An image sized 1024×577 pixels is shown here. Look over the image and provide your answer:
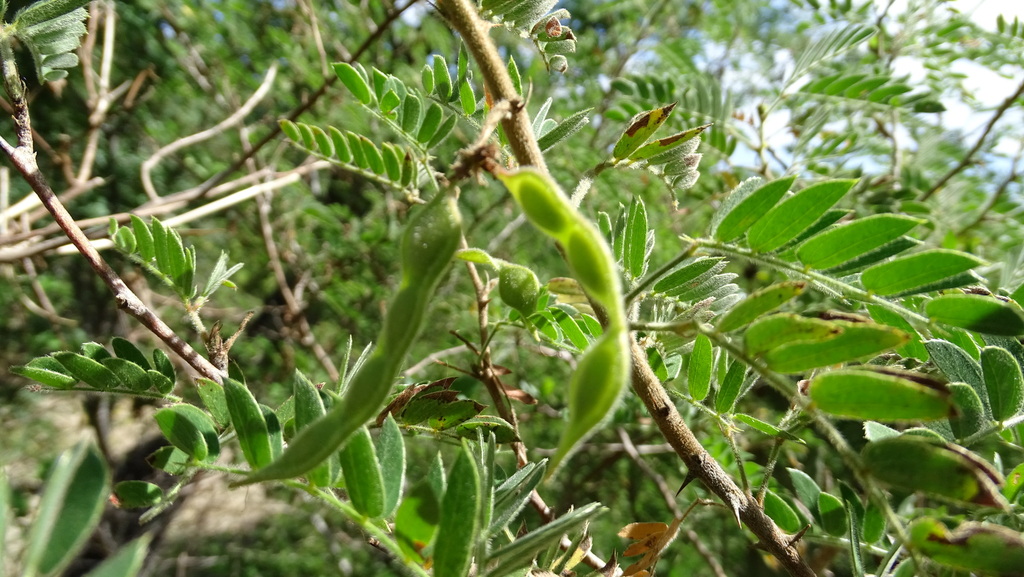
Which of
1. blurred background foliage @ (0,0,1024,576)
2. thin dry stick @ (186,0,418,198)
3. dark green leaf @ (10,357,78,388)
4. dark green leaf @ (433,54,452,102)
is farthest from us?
blurred background foliage @ (0,0,1024,576)

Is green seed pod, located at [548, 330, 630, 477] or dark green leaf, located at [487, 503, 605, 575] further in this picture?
dark green leaf, located at [487, 503, 605, 575]

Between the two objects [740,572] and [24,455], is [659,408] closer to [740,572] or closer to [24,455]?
[740,572]

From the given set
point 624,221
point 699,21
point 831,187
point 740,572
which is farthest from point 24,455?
point 699,21

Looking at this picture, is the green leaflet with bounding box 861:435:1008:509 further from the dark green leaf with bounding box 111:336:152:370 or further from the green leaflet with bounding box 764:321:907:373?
the dark green leaf with bounding box 111:336:152:370

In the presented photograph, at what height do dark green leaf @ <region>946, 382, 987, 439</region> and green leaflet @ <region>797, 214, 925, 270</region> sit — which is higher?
green leaflet @ <region>797, 214, 925, 270</region>

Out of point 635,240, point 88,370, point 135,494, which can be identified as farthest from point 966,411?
point 88,370

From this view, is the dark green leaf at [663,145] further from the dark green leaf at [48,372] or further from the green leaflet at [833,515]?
the dark green leaf at [48,372]

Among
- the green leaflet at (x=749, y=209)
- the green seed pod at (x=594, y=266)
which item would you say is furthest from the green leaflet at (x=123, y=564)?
the green leaflet at (x=749, y=209)

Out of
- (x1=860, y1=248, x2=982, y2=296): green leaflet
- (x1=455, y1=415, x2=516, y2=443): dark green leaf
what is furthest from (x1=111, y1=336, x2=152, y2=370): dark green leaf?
(x1=860, y1=248, x2=982, y2=296): green leaflet
